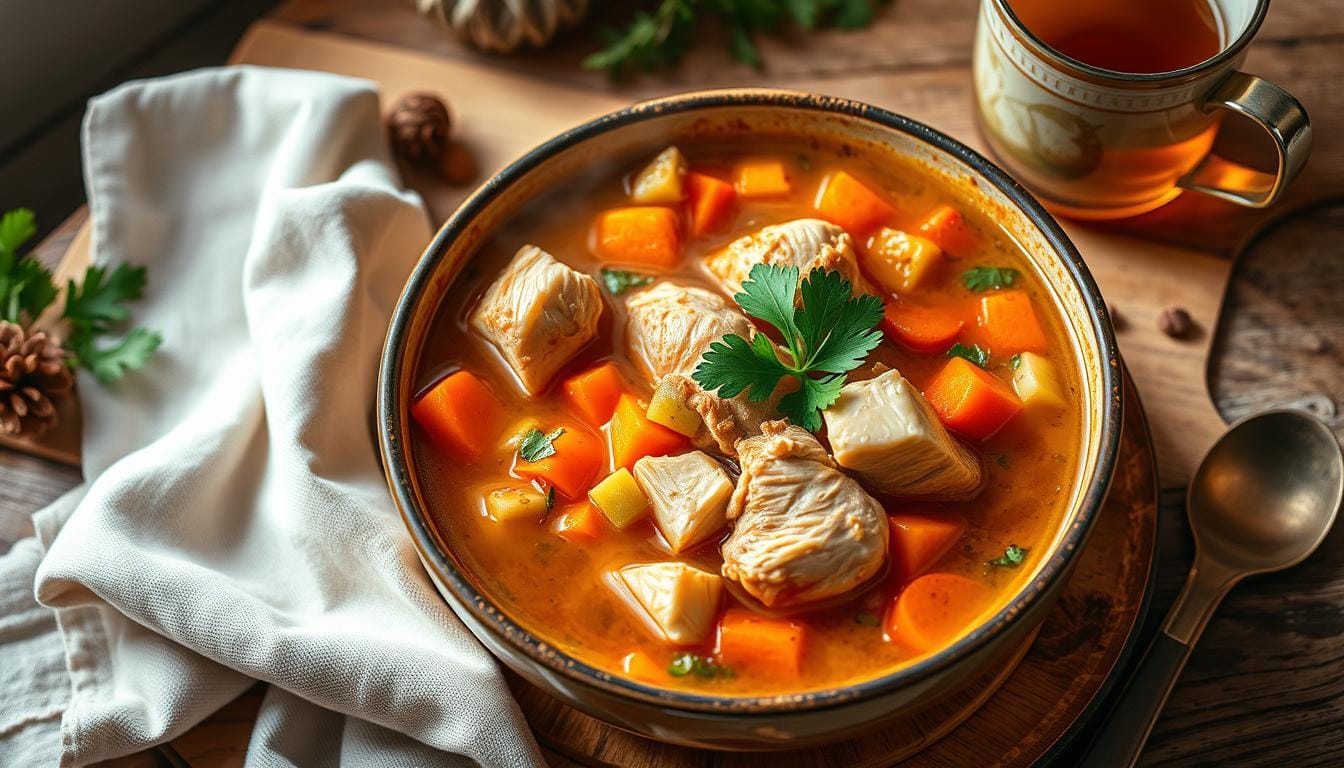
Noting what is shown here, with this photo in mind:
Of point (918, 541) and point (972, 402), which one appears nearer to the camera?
point (918, 541)

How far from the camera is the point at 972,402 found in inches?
97.1

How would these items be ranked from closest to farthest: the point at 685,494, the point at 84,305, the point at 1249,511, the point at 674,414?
the point at 685,494 < the point at 674,414 < the point at 1249,511 < the point at 84,305

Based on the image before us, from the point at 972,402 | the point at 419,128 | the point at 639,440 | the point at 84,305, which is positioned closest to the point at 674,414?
the point at 639,440

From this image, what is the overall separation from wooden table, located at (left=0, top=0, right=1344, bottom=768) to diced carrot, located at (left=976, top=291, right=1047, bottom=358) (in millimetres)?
499

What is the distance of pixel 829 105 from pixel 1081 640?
135cm

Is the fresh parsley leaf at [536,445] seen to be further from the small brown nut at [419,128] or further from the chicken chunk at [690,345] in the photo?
the small brown nut at [419,128]

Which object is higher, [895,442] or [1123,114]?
[1123,114]

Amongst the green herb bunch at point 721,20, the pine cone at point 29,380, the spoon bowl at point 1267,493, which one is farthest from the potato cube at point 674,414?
the pine cone at point 29,380

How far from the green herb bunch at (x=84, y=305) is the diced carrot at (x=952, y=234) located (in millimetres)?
1966

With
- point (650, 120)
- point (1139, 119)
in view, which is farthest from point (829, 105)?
point (1139, 119)

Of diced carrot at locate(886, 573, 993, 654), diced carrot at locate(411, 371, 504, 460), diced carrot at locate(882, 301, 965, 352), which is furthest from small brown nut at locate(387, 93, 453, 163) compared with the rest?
diced carrot at locate(886, 573, 993, 654)

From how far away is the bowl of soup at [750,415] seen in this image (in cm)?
224

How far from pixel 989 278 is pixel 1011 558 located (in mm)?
697

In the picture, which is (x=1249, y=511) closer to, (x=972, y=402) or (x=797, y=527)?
(x=972, y=402)
